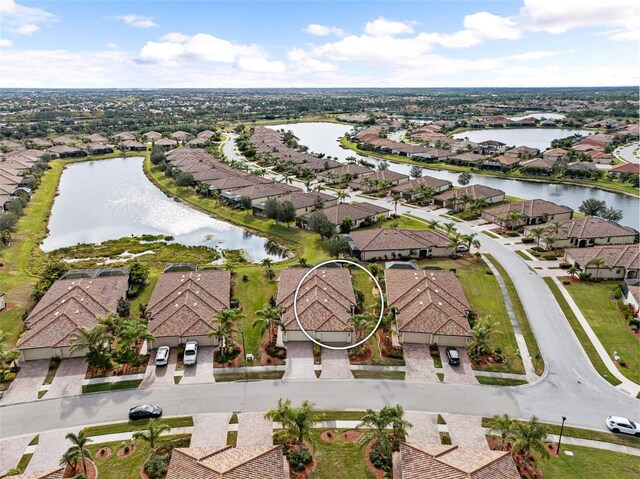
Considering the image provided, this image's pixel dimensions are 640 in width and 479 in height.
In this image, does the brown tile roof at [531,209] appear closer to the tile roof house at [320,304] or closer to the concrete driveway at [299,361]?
the tile roof house at [320,304]

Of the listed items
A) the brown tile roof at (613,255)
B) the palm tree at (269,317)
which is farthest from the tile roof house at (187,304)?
the brown tile roof at (613,255)

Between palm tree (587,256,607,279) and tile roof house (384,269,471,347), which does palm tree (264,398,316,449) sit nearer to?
tile roof house (384,269,471,347)

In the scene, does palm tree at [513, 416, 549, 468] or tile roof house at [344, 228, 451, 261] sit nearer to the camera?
palm tree at [513, 416, 549, 468]

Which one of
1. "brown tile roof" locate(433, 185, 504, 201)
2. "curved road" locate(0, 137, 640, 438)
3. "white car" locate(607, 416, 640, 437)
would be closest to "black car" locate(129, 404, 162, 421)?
"curved road" locate(0, 137, 640, 438)

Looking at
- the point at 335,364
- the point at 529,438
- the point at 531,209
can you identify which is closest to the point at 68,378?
the point at 335,364

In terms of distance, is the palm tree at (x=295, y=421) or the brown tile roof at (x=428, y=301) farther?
the brown tile roof at (x=428, y=301)

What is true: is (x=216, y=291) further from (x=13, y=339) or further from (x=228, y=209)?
(x=228, y=209)
